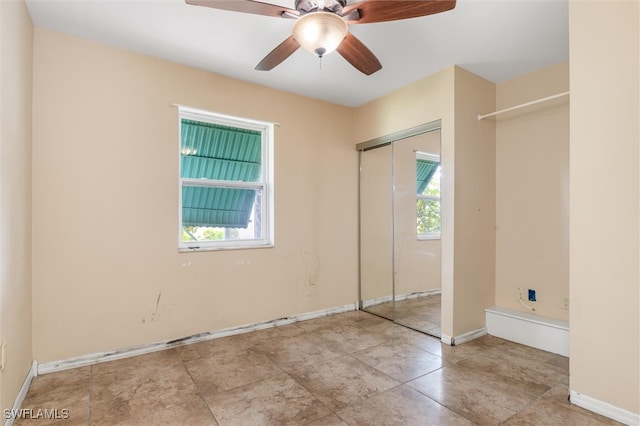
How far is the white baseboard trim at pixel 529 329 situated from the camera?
108 inches

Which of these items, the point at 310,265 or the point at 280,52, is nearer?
the point at 280,52

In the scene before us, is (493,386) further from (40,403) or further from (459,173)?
(40,403)

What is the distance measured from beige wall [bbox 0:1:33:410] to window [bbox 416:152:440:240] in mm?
3298

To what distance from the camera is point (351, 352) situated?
2.81 m

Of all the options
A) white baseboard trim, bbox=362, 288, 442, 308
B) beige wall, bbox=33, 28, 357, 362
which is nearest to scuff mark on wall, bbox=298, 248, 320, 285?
beige wall, bbox=33, 28, 357, 362

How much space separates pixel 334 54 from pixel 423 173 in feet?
5.42

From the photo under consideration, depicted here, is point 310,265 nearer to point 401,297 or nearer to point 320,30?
point 401,297

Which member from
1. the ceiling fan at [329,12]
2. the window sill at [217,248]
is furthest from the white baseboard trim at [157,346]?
the ceiling fan at [329,12]

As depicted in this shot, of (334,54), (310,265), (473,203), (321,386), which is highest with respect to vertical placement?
(334,54)

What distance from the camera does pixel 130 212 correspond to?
2742 millimetres

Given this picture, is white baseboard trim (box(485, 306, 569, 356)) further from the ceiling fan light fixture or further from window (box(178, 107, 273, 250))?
the ceiling fan light fixture

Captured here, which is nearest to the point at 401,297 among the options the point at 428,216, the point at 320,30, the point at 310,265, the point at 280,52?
the point at 428,216

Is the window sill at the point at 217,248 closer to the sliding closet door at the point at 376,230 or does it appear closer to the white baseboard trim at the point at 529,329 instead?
the sliding closet door at the point at 376,230

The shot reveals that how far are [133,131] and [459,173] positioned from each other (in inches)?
117
